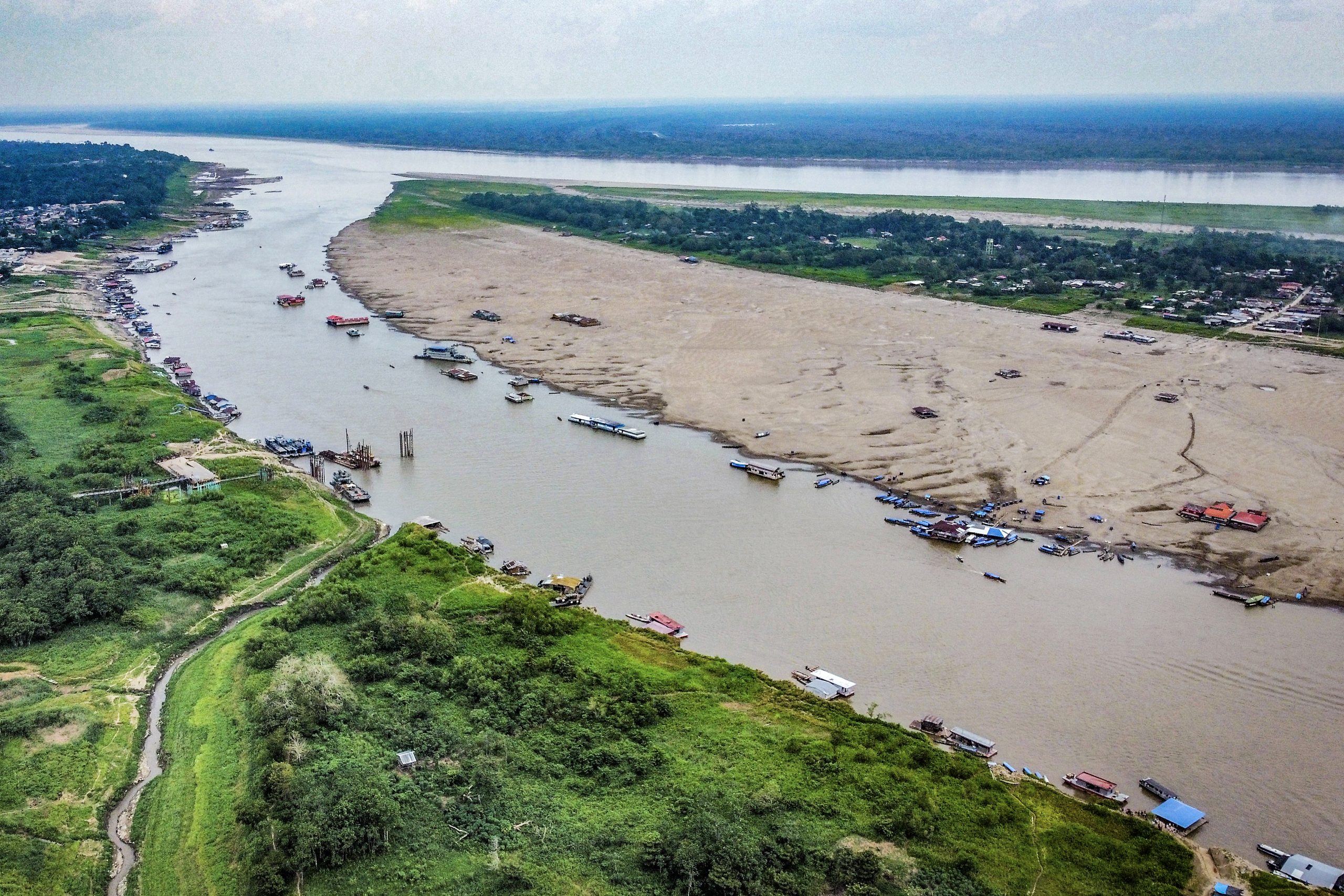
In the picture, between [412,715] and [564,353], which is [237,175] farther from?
[412,715]

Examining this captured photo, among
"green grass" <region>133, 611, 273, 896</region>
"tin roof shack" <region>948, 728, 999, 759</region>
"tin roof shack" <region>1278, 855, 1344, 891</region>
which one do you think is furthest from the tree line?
"green grass" <region>133, 611, 273, 896</region>

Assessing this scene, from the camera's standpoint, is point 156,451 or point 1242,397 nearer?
point 156,451

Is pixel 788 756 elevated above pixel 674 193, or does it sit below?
below

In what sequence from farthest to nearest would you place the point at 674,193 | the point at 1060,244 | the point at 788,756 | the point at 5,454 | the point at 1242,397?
the point at 674,193 → the point at 1060,244 → the point at 1242,397 → the point at 5,454 → the point at 788,756

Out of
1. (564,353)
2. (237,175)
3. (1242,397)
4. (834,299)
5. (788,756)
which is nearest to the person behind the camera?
(788,756)

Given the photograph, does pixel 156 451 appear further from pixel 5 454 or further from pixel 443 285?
pixel 443 285

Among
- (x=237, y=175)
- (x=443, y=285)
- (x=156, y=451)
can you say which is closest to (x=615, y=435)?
(x=156, y=451)

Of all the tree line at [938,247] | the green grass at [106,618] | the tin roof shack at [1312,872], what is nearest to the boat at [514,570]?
the green grass at [106,618]

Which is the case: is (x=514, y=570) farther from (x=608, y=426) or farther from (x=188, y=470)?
(x=188, y=470)
